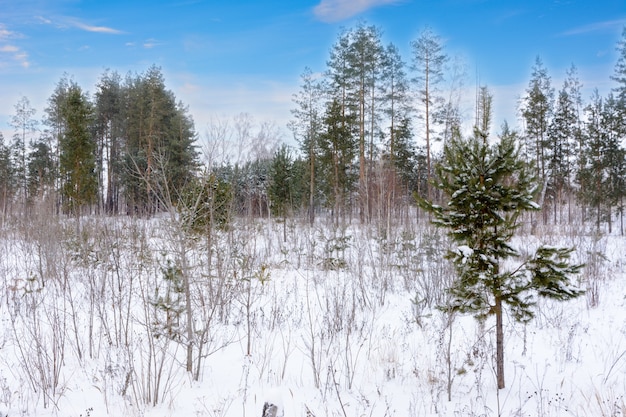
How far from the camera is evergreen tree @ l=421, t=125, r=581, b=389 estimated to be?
12.8ft

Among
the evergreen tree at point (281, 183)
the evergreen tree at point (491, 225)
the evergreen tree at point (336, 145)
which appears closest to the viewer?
the evergreen tree at point (491, 225)

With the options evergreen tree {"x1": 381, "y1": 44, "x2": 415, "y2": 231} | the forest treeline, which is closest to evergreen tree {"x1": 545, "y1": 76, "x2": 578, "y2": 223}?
the forest treeline

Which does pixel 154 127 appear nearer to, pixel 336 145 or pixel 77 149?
pixel 77 149

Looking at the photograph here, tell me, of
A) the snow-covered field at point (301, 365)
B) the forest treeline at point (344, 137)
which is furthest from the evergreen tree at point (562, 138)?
the snow-covered field at point (301, 365)

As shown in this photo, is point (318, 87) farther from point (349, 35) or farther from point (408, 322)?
point (408, 322)

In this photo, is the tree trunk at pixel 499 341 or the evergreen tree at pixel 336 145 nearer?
the tree trunk at pixel 499 341

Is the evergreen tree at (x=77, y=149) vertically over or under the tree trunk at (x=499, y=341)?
over

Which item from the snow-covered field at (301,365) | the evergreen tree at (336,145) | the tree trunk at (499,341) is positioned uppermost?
the evergreen tree at (336,145)

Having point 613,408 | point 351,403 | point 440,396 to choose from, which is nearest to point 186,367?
point 351,403

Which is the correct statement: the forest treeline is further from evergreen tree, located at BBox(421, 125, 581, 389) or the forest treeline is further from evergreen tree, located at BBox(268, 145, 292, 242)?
evergreen tree, located at BBox(421, 125, 581, 389)

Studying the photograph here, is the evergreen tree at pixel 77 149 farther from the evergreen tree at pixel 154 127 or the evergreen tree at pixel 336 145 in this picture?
the evergreen tree at pixel 336 145

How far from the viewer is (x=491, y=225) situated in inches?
159

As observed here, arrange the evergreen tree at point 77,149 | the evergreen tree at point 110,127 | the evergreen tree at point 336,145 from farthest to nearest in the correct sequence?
the evergreen tree at point 110,127
the evergreen tree at point 336,145
the evergreen tree at point 77,149

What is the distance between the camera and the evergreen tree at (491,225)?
3.92 m
